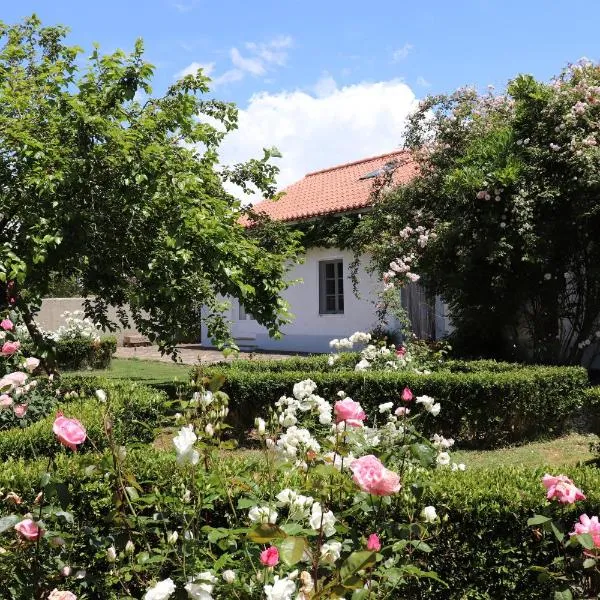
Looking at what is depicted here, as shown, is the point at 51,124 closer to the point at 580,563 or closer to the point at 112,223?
the point at 112,223

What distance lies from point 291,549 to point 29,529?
89 cm

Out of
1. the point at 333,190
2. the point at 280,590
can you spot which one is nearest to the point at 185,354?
the point at 333,190

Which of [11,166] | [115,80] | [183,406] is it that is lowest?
[183,406]

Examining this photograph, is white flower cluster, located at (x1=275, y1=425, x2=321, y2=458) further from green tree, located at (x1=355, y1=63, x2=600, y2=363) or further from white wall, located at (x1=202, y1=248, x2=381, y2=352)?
white wall, located at (x1=202, y1=248, x2=381, y2=352)

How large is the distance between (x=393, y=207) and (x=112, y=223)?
22.6ft

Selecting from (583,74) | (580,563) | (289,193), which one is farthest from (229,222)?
(289,193)

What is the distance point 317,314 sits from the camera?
17047mm

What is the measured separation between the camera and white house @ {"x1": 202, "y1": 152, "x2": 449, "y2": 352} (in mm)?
14961

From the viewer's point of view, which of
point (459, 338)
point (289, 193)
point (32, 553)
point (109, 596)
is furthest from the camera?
point (289, 193)

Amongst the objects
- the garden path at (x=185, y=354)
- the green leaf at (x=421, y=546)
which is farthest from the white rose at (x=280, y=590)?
the garden path at (x=185, y=354)

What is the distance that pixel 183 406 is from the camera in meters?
2.50

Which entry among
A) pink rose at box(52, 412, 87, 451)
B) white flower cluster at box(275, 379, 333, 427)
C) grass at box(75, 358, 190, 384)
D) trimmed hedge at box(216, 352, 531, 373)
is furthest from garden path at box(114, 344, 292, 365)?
pink rose at box(52, 412, 87, 451)

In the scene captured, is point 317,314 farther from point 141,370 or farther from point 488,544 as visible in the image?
point 488,544

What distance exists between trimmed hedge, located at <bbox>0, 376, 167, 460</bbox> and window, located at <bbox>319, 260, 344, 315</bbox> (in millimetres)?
10156
